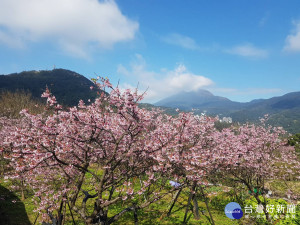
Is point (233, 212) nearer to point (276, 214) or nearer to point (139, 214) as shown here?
point (139, 214)

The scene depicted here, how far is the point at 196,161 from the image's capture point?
8.41 meters

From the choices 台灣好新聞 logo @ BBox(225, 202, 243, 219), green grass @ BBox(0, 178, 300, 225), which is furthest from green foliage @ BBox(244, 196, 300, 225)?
台灣好新聞 logo @ BBox(225, 202, 243, 219)

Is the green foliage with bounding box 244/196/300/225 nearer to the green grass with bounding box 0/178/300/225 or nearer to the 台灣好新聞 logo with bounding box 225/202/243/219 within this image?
the green grass with bounding box 0/178/300/225

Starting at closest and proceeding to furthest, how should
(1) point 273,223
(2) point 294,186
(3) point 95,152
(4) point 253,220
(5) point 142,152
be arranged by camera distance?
(5) point 142,152 < (3) point 95,152 < (1) point 273,223 < (4) point 253,220 < (2) point 294,186

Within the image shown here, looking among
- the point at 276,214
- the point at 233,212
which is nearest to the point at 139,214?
the point at 233,212

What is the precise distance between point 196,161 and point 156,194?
2.17 m

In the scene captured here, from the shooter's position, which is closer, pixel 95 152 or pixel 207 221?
pixel 95 152

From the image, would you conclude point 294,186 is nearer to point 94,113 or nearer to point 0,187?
point 94,113

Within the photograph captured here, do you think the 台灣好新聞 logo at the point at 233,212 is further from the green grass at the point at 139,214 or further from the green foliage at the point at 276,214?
the green foliage at the point at 276,214

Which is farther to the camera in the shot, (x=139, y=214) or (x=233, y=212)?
(x=139, y=214)

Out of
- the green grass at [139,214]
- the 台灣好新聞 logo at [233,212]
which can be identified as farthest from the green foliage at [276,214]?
the 台灣好新聞 logo at [233,212]

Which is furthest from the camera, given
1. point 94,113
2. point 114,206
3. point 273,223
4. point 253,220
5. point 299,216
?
point 114,206

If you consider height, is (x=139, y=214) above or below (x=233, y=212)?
below

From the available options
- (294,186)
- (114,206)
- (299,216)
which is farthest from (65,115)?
(294,186)
